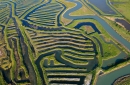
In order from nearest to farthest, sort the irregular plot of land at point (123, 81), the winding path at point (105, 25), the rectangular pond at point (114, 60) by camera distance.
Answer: the irregular plot of land at point (123, 81)
the rectangular pond at point (114, 60)
the winding path at point (105, 25)

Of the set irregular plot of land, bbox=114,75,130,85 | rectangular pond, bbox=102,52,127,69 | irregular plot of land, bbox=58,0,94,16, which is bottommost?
irregular plot of land, bbox=114,75,130,85

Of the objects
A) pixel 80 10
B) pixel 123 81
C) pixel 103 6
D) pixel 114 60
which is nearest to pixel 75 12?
pixel 80 10

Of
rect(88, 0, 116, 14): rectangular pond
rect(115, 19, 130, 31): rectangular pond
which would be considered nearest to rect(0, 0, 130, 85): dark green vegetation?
rect(88, 0, 116, 14): rectangular pond

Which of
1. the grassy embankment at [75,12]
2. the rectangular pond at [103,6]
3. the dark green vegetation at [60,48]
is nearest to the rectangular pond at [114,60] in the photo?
the dark green vegetation at [60,48]

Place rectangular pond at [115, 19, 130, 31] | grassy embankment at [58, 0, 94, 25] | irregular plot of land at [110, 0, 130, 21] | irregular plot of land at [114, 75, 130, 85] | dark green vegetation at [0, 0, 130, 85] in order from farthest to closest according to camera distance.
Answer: irregular plot of land at [110, 0, 130, 21], grassy embankment at [58, 0, 94, 25], rectangular pond at [115, 19, 130, 31], dark green vegetation at [0, 0, 130, 85], irregular plot of land at [114, 75, 130, 85]

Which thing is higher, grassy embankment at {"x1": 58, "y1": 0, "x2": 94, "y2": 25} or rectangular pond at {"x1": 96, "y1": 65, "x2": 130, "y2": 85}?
grassy embankment at {"x1": 58, "y1": 0, "x2": 94, "y2": 25}

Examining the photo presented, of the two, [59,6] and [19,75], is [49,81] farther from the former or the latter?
[59,6]

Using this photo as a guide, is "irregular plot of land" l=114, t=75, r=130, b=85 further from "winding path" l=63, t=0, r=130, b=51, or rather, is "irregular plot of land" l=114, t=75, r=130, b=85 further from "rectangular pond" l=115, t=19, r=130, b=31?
"rectangular pond" l=115, t=19, r=130, b=31

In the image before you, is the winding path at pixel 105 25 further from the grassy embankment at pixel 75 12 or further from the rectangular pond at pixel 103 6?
the rectangular pond at pixel 103 6
